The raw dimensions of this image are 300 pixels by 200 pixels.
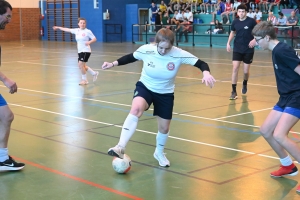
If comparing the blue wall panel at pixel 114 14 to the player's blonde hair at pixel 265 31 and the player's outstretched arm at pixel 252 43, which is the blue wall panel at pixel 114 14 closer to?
the player's outstretched arm at pixel 252 43

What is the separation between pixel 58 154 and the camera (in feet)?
22.2

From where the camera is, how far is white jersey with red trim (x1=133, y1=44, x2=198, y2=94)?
19.5 feet

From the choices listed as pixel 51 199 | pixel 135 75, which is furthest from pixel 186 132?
pixel 135 75

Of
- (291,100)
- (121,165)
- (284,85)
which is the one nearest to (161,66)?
(121,165)

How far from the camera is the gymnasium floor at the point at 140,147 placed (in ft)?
17.6

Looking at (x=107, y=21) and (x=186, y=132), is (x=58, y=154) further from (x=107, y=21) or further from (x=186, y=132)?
(x=107, y=21)

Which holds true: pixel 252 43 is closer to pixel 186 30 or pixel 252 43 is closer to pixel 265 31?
pixel 265 31

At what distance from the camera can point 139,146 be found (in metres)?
7.23

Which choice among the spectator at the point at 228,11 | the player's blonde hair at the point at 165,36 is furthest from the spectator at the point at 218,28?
the player's blonde hair at the point at 165,36

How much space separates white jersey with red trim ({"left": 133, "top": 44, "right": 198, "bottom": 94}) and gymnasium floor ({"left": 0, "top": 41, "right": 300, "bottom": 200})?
1055 mm

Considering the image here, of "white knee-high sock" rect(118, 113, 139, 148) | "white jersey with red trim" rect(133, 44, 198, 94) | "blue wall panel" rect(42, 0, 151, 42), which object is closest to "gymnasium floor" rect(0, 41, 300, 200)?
"white knee-high sock" rect(118, 113, 139, 148)

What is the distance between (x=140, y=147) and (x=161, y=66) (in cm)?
169

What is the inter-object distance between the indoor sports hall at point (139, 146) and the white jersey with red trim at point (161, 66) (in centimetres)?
105

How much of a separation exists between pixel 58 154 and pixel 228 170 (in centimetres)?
237
